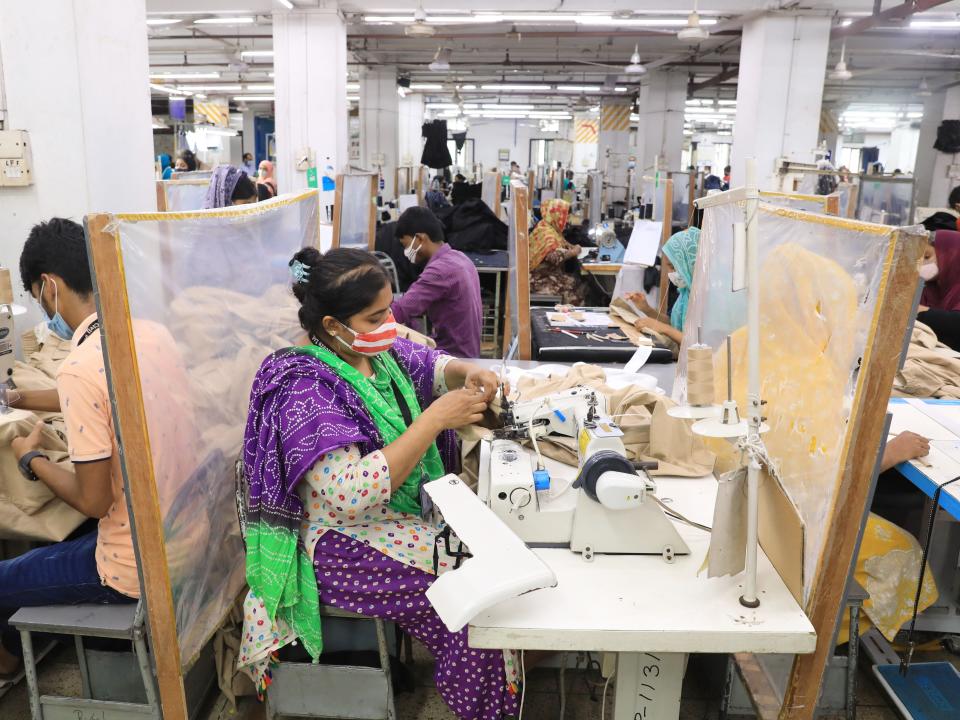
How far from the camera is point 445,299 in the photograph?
3768 millimetres

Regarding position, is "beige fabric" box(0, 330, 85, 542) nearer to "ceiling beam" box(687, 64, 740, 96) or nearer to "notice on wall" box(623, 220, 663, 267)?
"notice on wall" box(623, 220, 663, 267)

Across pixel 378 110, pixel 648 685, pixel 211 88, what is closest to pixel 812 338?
pixel 648 685

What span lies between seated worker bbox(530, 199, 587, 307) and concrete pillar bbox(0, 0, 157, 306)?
3793 millimetres

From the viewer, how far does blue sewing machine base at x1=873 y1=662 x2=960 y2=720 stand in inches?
84.7

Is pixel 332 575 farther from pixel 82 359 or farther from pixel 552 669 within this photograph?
pixel 552 669

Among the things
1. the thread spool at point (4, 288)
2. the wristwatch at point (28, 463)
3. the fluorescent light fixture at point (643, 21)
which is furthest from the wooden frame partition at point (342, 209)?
the fluorescent light fixture at point (643, 21)

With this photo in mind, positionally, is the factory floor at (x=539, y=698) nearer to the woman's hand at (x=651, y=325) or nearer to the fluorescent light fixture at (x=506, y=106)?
the woman's hand at (x=651, y=325)

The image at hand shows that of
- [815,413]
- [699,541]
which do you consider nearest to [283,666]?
[699,541]

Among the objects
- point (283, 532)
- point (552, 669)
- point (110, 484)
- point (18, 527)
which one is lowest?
point (552, 669)

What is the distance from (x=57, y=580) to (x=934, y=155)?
1683cm

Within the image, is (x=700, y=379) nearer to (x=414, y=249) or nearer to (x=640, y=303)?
(x=414, y=249)

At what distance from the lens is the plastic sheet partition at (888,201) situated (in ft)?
15.5

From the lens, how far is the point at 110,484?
1718 millimetres

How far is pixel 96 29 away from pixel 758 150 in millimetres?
7211
